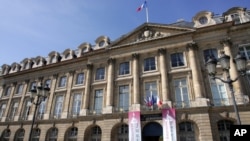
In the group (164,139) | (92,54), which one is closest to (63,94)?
(92,54)

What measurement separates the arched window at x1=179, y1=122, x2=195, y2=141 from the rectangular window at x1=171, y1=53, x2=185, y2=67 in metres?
6.19

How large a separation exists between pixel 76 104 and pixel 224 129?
16.5 meters

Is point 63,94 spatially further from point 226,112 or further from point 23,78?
point 226,112

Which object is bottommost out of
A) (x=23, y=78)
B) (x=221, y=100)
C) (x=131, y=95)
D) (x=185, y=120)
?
(x=185, y=120)

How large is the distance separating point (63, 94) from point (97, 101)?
569cm

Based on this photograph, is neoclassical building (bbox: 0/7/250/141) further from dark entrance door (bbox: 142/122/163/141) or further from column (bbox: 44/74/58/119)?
column (bbox: 44/74/58/119)

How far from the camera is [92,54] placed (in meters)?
24.8

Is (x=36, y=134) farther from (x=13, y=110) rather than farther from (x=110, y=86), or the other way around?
(x=110, y=86)

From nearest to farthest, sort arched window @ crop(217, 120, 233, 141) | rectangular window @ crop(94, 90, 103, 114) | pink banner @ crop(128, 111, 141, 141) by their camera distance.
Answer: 1. arched window @ crop(217, 120, 233, 141)
2. pink banner @ crop(128, 111, 141, 141)
3. rectangular window @ crop(94, 90, 103, 114)

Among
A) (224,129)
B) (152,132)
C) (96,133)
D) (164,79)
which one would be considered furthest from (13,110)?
(224,129)

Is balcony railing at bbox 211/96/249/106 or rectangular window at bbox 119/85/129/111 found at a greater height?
rectangular window at bbox 119/85/129/111

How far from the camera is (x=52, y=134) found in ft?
76.9

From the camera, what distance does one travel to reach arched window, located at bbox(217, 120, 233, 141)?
53.7 ft

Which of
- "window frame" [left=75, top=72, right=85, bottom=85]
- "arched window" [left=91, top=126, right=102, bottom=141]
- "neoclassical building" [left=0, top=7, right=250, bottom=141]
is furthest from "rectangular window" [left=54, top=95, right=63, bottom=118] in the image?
"arched window" [left=91, top=126, right=102, bottom=141]
